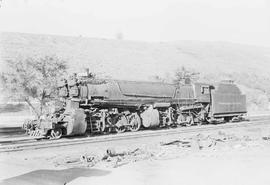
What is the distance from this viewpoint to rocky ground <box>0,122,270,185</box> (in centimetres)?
874

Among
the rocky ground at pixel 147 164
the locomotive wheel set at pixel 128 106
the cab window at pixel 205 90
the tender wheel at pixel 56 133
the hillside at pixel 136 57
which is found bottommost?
the rocky ground at pixel 147 164

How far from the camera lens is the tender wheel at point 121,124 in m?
19.7

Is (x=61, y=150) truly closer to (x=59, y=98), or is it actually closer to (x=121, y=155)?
(x=121, y=155)

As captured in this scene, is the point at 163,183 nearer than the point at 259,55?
Yes

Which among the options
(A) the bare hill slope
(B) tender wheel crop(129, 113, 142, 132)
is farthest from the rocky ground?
(A) the bare hill slope

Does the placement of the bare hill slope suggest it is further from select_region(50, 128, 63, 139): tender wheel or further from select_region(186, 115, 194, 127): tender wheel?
select_region(50, 128, 63, 139): tender wheel

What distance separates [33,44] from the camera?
64.0 m

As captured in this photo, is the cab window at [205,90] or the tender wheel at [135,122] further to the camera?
the cab window at [205,90]

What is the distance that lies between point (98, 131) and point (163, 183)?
1094cm

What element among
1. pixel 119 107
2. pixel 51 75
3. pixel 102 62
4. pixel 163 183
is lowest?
pixel 163 183

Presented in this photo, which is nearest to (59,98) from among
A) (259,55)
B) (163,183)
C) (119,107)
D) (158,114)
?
(119,107)

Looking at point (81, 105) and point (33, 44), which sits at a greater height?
point (33, 44)

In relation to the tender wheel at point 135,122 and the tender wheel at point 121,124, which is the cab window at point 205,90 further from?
the tender wheel at point 121,124

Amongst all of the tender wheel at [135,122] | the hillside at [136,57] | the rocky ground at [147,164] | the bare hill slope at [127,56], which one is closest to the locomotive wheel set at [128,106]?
the tender wheel at [135,122]
